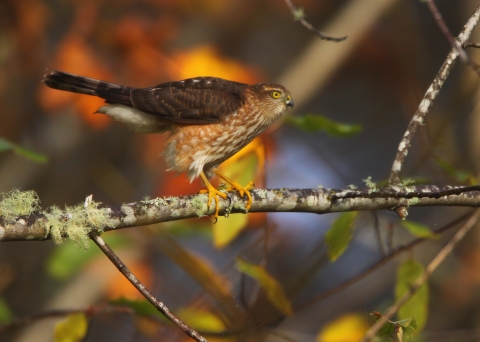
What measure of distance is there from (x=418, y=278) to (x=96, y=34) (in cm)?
535

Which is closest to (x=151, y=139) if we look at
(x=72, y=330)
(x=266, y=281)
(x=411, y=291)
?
(x=72, y=330)

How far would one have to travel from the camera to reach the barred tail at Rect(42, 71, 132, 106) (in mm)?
3581

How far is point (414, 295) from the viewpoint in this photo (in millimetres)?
2916

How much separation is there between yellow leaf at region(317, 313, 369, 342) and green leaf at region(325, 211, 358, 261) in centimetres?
132

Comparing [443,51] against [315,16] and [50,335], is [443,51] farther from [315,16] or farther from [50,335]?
[50,335]

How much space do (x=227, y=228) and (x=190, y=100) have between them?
1.10 meters

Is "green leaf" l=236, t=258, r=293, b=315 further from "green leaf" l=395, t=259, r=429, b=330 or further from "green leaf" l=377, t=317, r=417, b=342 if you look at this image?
"green leaf" l=377, t=317, r=417, b=342

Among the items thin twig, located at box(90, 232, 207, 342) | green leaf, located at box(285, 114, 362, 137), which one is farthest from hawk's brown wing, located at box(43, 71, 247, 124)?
thin twig, located at box(90, 232, 207, 342)

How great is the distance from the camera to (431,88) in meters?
3.09

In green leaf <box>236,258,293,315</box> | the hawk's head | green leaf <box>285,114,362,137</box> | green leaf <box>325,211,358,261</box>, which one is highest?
the hawk's head

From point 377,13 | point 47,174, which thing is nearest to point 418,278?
point 377,13

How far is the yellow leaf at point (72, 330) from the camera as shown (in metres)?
2.91

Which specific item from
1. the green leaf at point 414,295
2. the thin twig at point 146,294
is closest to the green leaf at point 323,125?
the green leaf at point 414,295

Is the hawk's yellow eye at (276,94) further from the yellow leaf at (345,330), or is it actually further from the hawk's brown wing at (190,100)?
the yellow leaf at (345,330)
